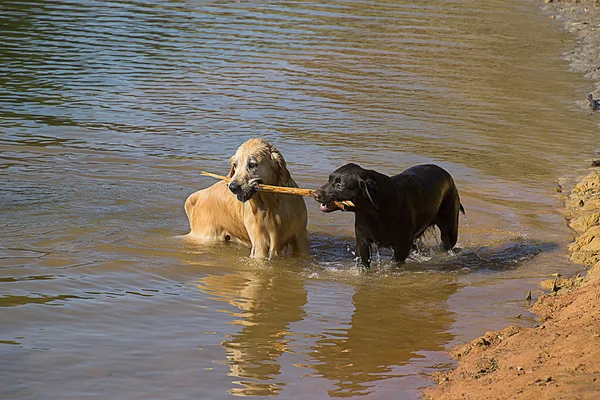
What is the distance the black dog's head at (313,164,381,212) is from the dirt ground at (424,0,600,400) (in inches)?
68.4

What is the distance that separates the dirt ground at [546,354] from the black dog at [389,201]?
1359 mm

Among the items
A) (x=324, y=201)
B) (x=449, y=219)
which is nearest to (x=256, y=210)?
(x=324, y=201)

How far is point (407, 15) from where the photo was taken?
95.0 ft

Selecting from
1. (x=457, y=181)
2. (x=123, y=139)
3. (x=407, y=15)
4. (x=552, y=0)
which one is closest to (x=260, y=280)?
(x=457, y=181)

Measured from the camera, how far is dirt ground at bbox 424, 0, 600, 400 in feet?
16.5

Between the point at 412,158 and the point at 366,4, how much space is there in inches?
743

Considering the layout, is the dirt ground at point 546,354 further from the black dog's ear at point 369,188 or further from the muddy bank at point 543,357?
the black dog's ear at point 369,188

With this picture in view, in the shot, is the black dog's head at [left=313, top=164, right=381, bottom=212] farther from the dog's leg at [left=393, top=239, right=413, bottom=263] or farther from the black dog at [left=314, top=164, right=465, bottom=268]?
the dog's leg at [left=393, top=239, right=413, bottom=263]

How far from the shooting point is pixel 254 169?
8.55m

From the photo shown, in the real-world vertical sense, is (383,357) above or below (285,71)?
below

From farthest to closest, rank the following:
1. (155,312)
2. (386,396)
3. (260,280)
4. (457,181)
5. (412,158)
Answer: (412,158) < (457,181) < (260,280) < (155,312) < (386,396)

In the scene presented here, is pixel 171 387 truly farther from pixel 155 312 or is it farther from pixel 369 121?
pixel 369 121

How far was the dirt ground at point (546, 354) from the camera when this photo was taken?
503cm

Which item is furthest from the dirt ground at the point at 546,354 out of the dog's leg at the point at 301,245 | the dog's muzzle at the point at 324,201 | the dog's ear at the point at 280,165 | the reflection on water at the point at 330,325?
the dog's ear at the point at 280,165
